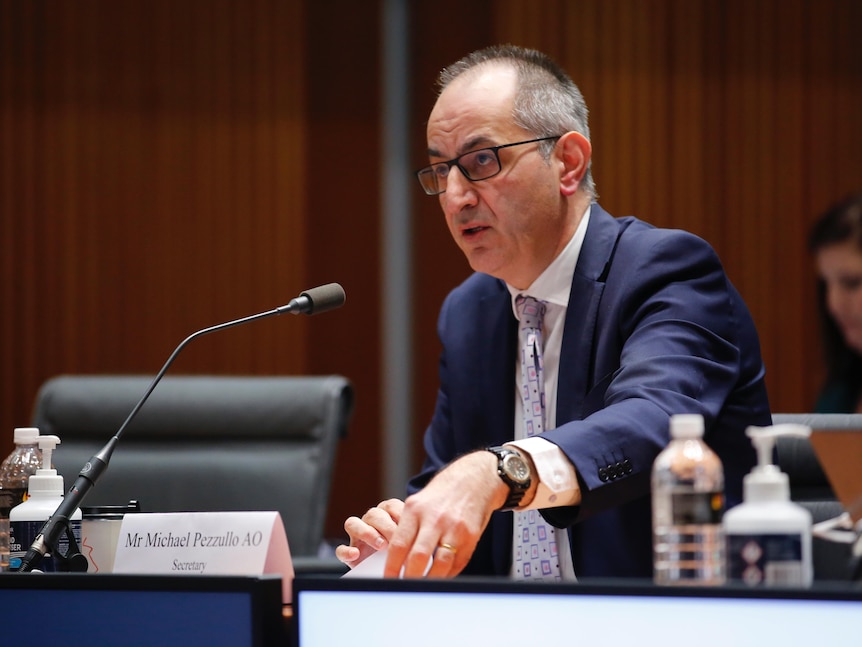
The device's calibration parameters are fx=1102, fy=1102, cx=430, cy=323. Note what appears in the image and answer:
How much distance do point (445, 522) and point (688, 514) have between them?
0.28 metres

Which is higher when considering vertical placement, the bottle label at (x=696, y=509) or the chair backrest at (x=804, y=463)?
the bottle label at (x=696, y=509)

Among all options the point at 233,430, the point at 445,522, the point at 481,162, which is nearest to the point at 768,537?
the point at 445,522

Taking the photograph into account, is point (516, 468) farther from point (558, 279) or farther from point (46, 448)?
point (558, 279)

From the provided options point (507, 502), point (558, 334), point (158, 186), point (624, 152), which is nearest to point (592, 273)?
point (558, 334)

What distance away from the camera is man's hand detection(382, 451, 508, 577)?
1101mm

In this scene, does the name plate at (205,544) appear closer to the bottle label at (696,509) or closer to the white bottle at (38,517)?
the white bottle at (38,517)

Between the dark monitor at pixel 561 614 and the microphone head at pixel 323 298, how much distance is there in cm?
66

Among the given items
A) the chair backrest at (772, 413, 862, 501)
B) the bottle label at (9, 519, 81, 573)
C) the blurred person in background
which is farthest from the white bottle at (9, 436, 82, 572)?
the blurred person in background

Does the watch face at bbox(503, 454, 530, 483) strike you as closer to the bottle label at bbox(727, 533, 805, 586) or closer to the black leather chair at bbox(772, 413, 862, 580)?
the bottle label at bbox(727, 533, 805, 586)

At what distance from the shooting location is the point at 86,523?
1408 millimetres

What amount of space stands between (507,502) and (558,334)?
2.58 feet

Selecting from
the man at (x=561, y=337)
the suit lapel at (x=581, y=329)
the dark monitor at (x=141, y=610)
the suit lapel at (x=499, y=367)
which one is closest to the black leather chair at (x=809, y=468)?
the man at (x=561, y=337)

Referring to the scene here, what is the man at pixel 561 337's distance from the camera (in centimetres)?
139

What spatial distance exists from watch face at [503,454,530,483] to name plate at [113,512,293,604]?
0.86 ft
